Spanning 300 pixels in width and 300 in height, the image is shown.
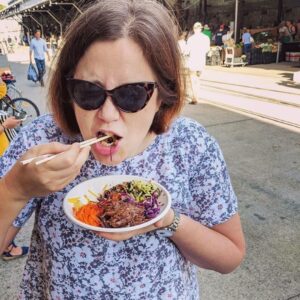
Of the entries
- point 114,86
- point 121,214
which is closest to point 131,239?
point 121,214

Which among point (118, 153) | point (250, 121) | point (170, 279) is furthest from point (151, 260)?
point (250, 121)

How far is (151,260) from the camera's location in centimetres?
124

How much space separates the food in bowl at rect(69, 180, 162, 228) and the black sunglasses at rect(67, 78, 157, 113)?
286mm

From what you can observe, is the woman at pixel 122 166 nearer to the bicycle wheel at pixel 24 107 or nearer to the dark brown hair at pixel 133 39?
the dark brown hair at pixel 133 39

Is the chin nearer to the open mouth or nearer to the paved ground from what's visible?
the open mouth

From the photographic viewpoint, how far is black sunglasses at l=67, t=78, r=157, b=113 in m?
1.12

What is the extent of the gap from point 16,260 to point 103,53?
Result: 2773 mm

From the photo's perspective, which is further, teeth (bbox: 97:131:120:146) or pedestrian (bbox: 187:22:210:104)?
pedestrian (bbox: 187:22:210:104)

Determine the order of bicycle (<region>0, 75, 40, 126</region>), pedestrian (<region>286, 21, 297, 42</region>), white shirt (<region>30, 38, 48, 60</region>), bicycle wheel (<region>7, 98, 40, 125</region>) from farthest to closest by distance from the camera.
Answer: pedestrian (<region>286, 21, 297, 42</region>)
white shirt (<region>30, 38, 48, 60</region>)
bicycle wheel (<region>7, 98, 40, 125</region>)
bicycle (<region>0, 75, 40, 126</region>)

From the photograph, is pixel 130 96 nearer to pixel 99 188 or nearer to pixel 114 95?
pixel 114 95

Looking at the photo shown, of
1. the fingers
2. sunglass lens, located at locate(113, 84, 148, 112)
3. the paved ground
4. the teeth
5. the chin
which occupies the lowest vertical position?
the paved ground

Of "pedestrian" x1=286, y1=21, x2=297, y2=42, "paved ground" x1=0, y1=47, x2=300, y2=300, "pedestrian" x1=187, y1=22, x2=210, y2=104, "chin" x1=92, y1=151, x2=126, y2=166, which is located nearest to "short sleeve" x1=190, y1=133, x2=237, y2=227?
"chin" x1=92, y1=151, x2=126, y2=166

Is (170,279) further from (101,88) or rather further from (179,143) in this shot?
(101,88)

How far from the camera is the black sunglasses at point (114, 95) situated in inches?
44.2
